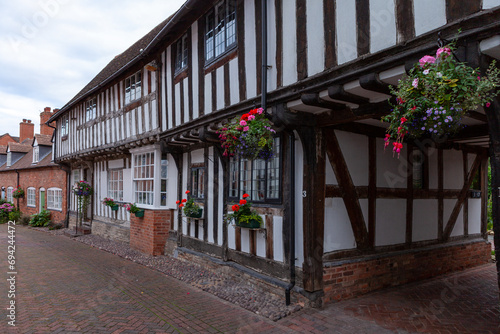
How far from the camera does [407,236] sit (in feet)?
22.5

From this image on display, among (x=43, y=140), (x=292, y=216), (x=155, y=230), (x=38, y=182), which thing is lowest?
(x=155, y=230)

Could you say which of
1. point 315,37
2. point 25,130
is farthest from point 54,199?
point 315,37

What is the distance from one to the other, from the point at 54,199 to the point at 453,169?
753 inches

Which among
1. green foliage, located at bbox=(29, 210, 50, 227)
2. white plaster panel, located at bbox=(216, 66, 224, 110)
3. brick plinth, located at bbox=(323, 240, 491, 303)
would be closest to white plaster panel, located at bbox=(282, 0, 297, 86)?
white plaster panel, located at bbox=(216, 66, 224, 110)

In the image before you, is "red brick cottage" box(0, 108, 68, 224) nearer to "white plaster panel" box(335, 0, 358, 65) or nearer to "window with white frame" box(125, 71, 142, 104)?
"window with white frame" box(125, 71, 142, 104)

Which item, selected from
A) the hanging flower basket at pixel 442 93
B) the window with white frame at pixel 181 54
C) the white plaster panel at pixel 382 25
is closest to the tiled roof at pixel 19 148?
the window with white frame at pixel 181 54

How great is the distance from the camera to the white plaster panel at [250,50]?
5984mm

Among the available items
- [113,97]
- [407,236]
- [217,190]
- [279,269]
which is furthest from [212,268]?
[113,97]

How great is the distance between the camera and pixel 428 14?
3441mm

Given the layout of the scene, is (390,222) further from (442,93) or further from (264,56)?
(442,93)

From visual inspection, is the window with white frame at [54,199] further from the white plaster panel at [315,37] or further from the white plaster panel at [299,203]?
the white plaster panel at [315,37]

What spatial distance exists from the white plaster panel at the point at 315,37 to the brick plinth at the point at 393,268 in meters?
3.07

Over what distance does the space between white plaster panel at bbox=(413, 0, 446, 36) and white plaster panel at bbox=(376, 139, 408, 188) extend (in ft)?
10.3

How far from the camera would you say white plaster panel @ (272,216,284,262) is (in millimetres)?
5996
